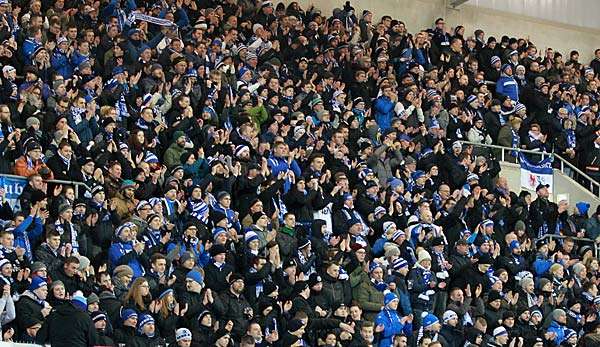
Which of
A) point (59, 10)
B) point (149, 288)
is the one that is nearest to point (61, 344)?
point (149, 288)

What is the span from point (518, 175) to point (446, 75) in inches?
92.8

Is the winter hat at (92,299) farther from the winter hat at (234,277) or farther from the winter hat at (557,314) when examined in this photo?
the winter hat at (557,314)

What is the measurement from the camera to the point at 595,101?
27.4 metres

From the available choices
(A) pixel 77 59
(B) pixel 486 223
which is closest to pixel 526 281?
(B) pixel 486 223

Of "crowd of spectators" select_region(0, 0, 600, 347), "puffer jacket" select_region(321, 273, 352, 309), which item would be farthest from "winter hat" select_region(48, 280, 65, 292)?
"puffer jacket" select_region(321, 273, 352, 309)

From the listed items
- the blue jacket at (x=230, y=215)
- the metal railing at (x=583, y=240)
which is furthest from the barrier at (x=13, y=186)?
the metal railing at (x=583, y=240)

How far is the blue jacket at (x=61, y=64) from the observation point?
20031 millimetres

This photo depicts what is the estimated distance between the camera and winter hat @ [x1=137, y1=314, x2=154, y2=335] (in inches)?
621

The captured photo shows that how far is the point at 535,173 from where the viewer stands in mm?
25422

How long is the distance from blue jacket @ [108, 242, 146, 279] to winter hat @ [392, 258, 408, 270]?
172 inches

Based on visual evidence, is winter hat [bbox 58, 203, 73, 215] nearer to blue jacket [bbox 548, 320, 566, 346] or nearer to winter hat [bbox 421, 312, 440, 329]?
winter hat [bbox 421, 312, 440, 329]

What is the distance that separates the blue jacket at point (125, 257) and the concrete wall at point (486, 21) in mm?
11639

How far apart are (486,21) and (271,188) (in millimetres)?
12851

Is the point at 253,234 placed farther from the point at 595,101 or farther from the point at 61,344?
the point at 595,101
